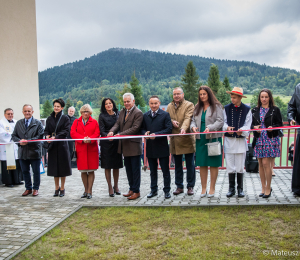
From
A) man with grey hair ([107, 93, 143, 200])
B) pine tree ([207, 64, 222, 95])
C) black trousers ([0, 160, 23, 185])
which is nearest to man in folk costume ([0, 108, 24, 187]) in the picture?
black trousers ([0, 160, 23, 185])

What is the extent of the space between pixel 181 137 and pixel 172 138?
0.69ft

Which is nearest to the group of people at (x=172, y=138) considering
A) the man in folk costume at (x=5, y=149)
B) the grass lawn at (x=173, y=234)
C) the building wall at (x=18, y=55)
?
the grass lawn at (x=173, y=234)

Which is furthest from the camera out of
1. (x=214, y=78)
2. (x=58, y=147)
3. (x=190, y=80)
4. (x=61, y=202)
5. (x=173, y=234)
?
(x=190, y=80)

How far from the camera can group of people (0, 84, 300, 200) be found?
212 inches

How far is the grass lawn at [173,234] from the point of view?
3.37 metres

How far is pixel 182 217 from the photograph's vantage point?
4535 mm

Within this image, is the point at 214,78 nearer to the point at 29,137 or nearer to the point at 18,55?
the point at 18,55

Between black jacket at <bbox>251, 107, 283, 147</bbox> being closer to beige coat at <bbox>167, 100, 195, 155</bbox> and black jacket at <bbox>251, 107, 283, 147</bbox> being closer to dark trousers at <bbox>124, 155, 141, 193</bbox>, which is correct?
beige coat at <bbox>167, 100, 195, 155</bbox>

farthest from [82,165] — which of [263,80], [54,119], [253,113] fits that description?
[263,80]

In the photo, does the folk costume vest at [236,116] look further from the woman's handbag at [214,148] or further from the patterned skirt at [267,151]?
the patterned skirt at [267,151]

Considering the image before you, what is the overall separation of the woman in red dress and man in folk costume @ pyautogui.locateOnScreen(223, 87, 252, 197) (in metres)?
2.65

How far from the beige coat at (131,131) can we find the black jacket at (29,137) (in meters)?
1.91

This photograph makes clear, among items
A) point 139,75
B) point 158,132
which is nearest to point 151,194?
point 158,132

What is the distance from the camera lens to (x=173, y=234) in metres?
3.91
